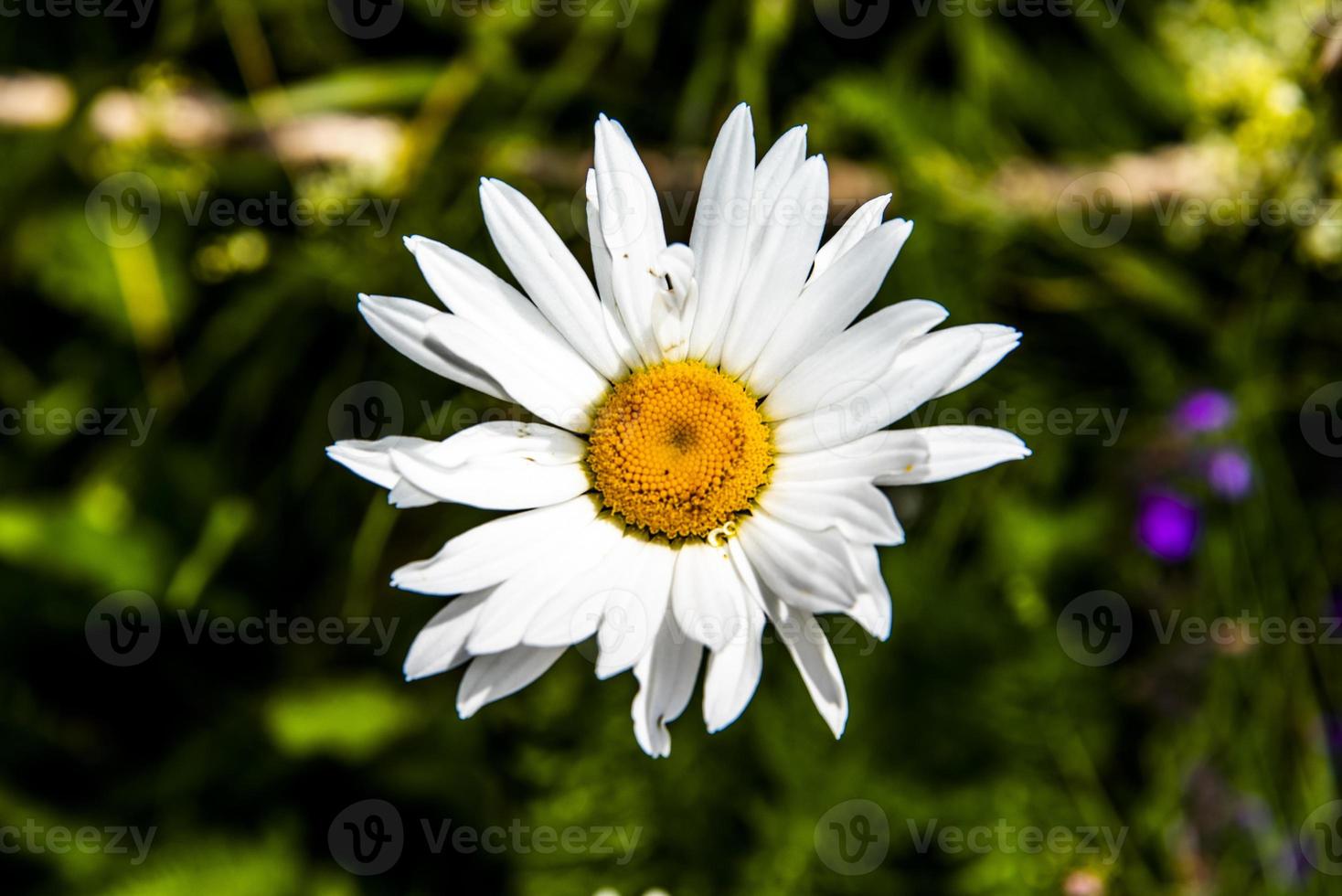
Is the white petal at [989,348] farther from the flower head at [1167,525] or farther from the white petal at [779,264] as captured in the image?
the flower head at [1167,525]

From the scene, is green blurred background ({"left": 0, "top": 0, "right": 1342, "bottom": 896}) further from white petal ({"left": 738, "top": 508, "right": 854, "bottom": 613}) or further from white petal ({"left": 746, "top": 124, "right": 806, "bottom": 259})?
white petal ({"left": 746, "top": 124, "right": 806, "bottom": 259})

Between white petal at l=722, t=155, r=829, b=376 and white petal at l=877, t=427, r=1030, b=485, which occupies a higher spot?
white petal at l=722, t=155, r=829, b=376

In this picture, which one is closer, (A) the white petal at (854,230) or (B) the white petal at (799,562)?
(B) the white petal at (799,562)

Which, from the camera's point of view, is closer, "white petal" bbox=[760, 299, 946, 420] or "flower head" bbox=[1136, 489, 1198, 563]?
"white petal" bbox=[760, 299, 946, 420]

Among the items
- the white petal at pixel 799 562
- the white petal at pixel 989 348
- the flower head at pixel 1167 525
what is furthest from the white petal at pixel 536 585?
the flower head at pixel 1167 525

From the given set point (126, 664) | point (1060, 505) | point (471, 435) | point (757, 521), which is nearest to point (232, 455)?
→ point (126, 664)

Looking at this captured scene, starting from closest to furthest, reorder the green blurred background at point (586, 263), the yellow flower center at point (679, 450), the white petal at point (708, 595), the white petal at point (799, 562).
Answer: the white petal at point (799, 562) < the white petal at point (708, 595) < the yellow flower center at point (679, 450) < the green blurred background at point (586, 263)

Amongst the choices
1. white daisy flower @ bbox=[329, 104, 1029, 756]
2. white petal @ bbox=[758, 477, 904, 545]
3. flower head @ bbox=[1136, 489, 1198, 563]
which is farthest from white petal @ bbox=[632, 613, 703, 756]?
flower head @ bbox=[1136, 489, 1198, 563]
